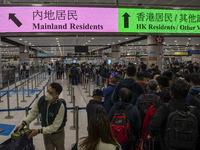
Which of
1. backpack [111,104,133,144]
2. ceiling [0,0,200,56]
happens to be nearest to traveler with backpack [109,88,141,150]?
backpack [111,104,133,144]

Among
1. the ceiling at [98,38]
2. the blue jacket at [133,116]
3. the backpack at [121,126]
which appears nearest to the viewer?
the backpack at [121,126]

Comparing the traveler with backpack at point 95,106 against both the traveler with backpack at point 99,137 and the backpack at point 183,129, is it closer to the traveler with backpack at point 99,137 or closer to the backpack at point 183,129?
the backpack at point 183,129

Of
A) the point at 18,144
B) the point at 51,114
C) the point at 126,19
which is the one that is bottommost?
the point at 18,144

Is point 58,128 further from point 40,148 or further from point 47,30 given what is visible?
point 47,30

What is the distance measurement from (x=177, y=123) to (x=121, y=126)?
73cm

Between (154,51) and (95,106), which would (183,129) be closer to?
(95,106)

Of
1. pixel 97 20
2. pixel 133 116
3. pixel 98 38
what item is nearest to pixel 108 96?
pixel 133 116

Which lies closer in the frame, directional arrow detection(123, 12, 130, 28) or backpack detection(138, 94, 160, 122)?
backpack detection(138, 94, 160, 122)

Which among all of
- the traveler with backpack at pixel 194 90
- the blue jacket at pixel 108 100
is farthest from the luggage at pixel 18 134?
the traveler with backpack at pixel 194 90

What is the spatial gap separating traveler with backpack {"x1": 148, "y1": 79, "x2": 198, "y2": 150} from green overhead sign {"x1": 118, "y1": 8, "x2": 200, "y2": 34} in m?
6.71

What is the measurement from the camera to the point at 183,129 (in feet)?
7.59

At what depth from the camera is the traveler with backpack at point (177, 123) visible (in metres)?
2.32

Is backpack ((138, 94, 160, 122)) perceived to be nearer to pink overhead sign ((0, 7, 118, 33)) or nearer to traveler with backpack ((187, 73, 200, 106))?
traveler with backpack ((187, 73, 200, 106))

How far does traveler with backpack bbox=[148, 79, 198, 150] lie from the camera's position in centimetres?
232
